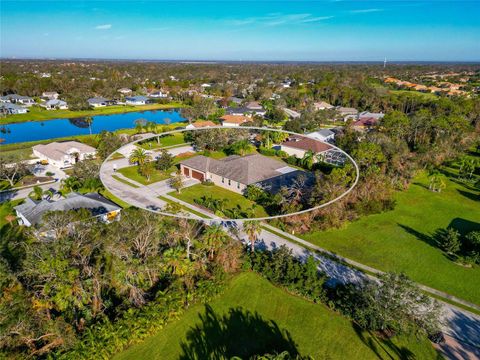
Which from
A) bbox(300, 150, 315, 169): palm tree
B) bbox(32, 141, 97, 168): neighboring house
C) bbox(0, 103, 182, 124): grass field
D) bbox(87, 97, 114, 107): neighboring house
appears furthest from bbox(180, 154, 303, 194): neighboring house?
bbox(87, 97, 114, 107): neighboring house

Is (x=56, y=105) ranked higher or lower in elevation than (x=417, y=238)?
higher

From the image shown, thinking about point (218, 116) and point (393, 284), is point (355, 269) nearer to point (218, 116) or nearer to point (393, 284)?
point (393, 284)

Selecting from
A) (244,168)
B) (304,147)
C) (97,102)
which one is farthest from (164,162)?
(97,102)

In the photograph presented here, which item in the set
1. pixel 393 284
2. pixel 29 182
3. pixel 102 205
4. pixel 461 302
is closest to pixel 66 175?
pixel 29 182

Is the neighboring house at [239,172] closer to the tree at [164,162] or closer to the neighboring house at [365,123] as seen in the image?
the tree at [164,162]

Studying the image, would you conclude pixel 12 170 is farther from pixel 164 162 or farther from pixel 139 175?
pixel 164 162

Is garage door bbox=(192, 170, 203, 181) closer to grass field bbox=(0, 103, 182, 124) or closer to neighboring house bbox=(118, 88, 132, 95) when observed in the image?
grass field bbox=(0, 103, 182, 124)

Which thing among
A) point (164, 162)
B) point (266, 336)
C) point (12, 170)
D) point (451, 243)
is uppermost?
point (164, 162)
